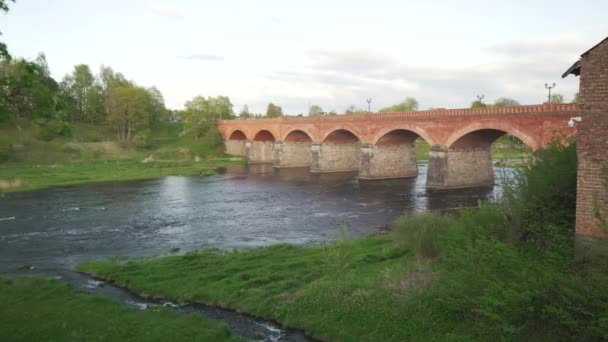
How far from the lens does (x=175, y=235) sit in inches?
934

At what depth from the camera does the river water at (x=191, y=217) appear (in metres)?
18.1

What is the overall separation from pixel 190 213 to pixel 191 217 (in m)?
1.38

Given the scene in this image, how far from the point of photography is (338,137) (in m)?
54.6

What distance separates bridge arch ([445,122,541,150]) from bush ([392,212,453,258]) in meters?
18.0

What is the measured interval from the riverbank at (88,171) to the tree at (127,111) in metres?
16.2

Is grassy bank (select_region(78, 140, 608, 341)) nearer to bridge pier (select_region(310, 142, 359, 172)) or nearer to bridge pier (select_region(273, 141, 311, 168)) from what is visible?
bridge pier (select_region(310, 142, 359, 172))

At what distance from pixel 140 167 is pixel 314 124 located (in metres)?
23.3

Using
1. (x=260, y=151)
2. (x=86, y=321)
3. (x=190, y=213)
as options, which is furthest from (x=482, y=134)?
(x=260, y=151)

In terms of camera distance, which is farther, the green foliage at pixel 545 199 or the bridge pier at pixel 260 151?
the bridge pier at pixel 260 151

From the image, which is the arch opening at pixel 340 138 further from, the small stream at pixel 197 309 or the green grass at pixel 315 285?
the small stream at pixel 197 309

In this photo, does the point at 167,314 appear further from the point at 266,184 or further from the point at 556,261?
the point at 266,184

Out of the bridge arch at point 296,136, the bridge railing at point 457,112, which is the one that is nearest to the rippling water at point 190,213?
the bridge railing at point 457,112

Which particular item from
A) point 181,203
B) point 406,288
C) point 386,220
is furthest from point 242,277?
point 181,203

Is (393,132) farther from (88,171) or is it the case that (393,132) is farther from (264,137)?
(88,171)
